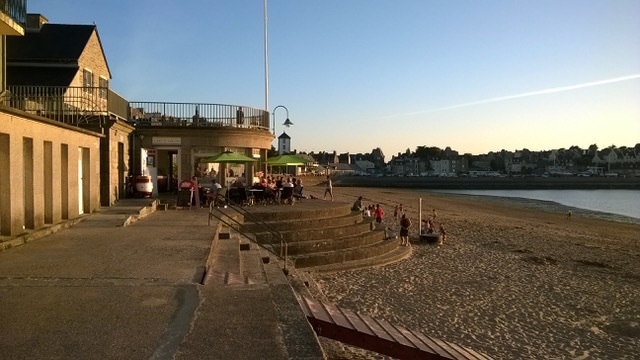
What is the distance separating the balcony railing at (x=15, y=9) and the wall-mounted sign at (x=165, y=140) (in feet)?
28.4

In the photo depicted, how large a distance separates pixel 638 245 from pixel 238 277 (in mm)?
24324

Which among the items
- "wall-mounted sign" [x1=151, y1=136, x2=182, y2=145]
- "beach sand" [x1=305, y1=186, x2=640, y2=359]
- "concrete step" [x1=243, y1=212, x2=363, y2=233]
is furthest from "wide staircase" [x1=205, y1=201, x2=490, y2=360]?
"wall-mounted sign" [x1=151, y1=136, x2=182, y2=145]

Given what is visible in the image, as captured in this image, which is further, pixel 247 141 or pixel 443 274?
pixel 247 141

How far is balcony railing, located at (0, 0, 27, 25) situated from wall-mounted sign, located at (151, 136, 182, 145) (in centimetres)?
867

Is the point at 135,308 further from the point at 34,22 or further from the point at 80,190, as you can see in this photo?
the point at 34,22

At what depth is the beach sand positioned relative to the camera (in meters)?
9.22

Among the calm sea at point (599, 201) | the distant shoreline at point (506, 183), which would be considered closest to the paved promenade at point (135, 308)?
the calm sea at point (599, 201)

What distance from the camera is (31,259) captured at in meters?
8.02

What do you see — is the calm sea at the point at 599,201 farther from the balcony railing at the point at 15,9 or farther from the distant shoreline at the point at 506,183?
the balcony railing at the point at 15,9

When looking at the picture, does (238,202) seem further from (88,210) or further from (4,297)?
(4,297)

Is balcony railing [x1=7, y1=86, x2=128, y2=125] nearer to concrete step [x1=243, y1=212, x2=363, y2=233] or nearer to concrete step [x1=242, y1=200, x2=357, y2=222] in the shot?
concrete step [x1=242, y1=200, x2=357, y2=222]

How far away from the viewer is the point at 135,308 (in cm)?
571

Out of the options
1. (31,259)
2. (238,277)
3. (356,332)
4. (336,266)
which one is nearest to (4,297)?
(31,259)

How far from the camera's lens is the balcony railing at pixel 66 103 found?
51.3 ft
